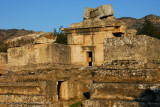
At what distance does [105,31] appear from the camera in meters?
13.5

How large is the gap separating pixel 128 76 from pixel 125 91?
53 cm

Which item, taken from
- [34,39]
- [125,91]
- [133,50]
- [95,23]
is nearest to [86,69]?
[34,39]

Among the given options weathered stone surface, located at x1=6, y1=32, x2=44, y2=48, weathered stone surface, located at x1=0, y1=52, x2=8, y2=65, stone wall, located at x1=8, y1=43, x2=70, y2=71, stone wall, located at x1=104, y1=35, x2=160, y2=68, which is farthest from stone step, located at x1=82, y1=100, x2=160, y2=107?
weathered stone surface, located at x1=0, y1=52, x2=8, y2=65

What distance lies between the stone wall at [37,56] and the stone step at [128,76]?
405cm

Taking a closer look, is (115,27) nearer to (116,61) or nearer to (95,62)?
(95,62)

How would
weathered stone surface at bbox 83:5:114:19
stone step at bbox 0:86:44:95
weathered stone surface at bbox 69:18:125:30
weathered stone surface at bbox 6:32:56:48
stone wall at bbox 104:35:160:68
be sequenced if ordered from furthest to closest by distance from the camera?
weathered stone surface at bbox 83:5:114:19 < weathered stone surface at bbox 69:18:125:30 < weathered stone surface at bbox 6:32:56:48 < stone step at bbox 0:86:44:95 < stone wall at bbox 104:35:160:68

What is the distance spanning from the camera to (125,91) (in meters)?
6.59

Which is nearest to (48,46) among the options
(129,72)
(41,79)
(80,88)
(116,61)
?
(41,79)

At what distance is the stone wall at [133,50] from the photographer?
7.43 m

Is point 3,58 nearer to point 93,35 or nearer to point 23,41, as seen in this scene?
point 23,41

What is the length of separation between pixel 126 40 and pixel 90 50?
6161mm

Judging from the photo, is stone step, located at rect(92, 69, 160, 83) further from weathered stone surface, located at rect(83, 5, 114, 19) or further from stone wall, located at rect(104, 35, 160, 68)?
weathered stone surface, located at rect(83, 5, 114, 19)

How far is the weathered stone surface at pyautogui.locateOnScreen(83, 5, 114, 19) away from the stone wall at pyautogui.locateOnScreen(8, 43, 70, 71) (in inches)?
133

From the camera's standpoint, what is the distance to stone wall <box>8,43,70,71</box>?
1098 centimetres
